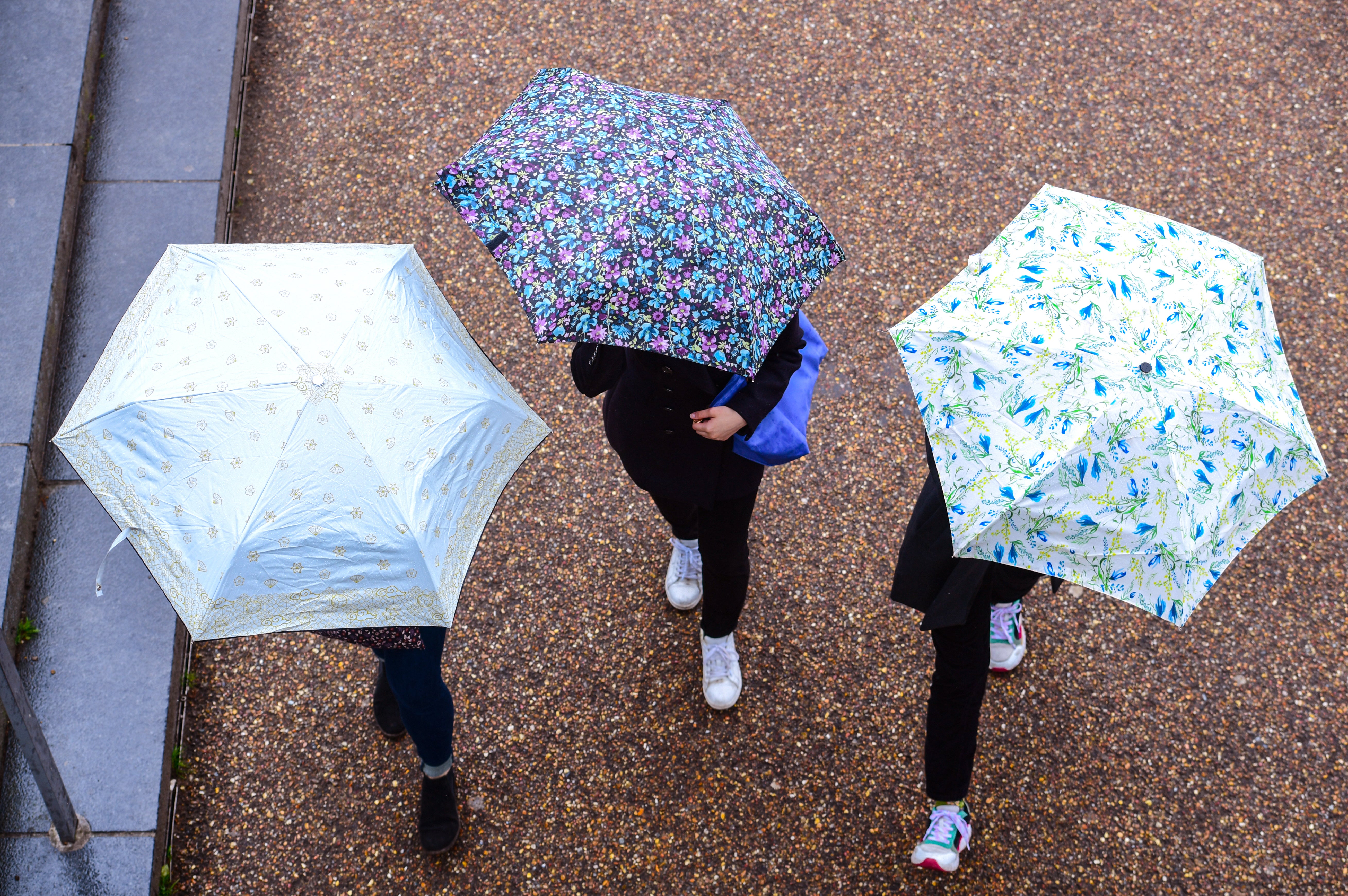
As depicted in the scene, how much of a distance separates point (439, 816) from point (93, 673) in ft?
4.48

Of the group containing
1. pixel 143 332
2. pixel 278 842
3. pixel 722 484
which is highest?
pixel 143 332

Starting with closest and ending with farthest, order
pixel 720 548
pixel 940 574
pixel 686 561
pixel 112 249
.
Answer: pixel 940 574 → pixel 720 548 → pixel 686 561 → pixel 112 249

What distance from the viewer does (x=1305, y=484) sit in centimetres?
246

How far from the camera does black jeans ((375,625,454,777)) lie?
279cm

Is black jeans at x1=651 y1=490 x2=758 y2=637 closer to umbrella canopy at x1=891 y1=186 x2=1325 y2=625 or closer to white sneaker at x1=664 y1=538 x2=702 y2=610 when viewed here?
white sneaker at x1=664 y1=538 x2=702 y2=610

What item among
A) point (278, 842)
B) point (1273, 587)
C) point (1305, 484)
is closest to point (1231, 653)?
point (1273, 587)

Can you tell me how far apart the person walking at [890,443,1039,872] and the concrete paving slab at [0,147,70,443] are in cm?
338

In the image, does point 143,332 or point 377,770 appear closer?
point 143,332

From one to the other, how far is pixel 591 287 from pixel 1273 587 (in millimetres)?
3137

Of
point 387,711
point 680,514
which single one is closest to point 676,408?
point 680,514

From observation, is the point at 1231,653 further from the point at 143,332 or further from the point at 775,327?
the point at 143,332

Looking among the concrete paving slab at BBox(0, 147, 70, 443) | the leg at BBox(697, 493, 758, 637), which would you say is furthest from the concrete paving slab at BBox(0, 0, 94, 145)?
the leg at BBox(697, 493, 758, 637)

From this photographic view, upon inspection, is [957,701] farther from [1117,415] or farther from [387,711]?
[387,711]

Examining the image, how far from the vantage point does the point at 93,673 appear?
3.62 metres
